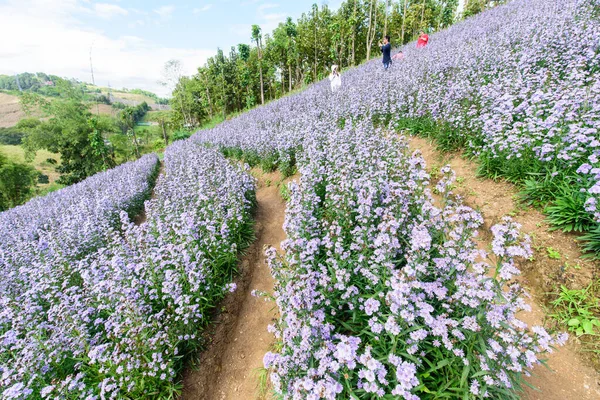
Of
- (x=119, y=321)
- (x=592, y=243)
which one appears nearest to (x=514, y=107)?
(x=592, y=243)

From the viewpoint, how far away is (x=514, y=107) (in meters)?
6.33

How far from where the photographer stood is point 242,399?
3.90 metres

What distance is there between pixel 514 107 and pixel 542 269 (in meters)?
4.42

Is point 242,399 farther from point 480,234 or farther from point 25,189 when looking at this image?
point 25,189

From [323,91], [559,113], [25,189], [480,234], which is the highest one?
[323,91]

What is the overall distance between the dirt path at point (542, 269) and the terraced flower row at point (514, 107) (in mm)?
283

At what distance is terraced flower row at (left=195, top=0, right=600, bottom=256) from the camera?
4449 millimetres

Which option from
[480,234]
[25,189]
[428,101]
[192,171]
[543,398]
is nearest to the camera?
[543,398]

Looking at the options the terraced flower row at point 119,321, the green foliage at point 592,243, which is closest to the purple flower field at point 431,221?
the green foliage at point 592,243

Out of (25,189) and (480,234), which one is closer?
(480,234)

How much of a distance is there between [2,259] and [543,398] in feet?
37.2

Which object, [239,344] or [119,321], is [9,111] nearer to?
[119,321]

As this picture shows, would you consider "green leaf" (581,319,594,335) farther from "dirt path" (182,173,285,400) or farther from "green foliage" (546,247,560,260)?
"dirt path" (182,173,285,400)

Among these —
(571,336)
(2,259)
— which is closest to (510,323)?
(571,336)
